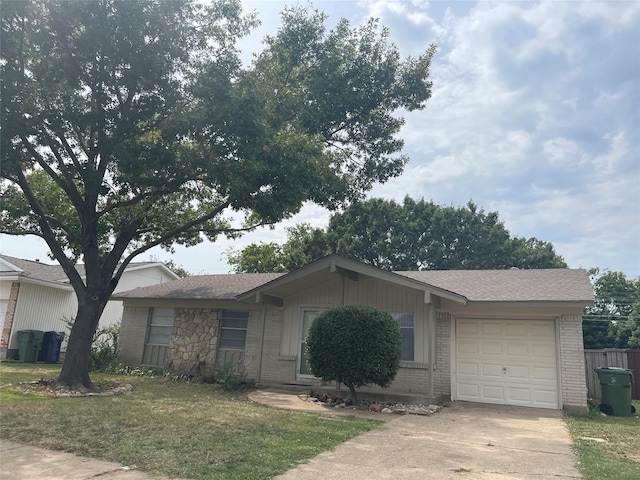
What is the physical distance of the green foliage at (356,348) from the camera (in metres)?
9.86

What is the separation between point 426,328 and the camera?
1207cm

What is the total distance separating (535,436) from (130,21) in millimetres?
10965

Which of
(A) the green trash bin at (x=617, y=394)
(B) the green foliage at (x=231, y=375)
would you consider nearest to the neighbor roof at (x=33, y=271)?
(B) the green foliage at (x=231, y=375)

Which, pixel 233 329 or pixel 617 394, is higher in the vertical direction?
pixel 233 329

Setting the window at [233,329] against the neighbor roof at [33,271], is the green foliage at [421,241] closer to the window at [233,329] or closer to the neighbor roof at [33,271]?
the neighbor roof at [33,271]

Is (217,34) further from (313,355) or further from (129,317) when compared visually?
(129,317)

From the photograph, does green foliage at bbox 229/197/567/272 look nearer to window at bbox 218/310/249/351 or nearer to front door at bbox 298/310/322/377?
window at bbox 218/310/249/351

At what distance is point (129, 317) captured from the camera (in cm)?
1619

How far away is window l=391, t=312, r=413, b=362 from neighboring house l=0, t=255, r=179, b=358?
15.0 meters

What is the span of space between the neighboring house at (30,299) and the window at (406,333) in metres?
15.0

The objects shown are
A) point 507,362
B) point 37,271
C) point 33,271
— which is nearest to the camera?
point 507,362

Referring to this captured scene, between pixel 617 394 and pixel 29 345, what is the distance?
64.5 feet

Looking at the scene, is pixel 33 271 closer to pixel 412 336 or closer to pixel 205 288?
pixel 205 288

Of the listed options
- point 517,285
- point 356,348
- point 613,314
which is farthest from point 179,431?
point 613,314
